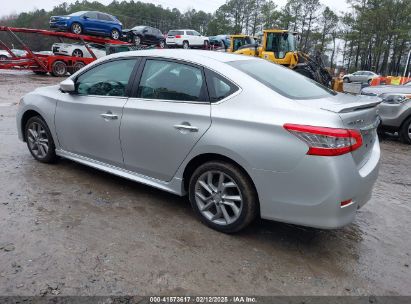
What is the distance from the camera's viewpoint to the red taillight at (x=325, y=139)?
283 centimetres

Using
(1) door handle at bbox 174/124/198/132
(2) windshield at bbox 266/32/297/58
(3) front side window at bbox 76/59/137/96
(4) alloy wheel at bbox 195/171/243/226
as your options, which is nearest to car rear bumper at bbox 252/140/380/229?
(4) alloy wheel at bbox 195/171/243/226

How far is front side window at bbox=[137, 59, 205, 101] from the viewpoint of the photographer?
359 centimetres

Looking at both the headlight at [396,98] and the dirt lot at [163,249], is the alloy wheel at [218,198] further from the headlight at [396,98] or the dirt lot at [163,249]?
the headlight at [396,98]

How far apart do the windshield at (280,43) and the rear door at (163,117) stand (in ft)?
51.9

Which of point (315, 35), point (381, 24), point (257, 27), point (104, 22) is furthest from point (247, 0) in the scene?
point (104, 22)

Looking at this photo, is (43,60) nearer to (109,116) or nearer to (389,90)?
(389,90)

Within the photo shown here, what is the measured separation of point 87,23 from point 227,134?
2032 centimetres

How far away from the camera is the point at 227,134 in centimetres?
323

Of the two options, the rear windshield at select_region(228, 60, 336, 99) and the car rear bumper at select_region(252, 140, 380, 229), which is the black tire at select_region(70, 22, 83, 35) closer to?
the rear windshield at select_region(228, 60, 336, 99)

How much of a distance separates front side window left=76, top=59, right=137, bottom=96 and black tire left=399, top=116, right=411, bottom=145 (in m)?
6.30

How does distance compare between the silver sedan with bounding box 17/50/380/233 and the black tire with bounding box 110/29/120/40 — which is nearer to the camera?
the silver sedan with bounding box 17/50/380/233

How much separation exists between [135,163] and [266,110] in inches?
62.0

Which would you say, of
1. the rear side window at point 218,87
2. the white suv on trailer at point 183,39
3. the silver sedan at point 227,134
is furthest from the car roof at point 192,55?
the white suv on trailer at point 183,39

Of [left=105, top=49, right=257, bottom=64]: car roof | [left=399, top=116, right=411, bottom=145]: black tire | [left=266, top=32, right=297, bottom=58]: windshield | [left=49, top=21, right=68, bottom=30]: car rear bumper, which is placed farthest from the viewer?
[left=49, top=21, right=68, bottom=30]: car rear bumper
